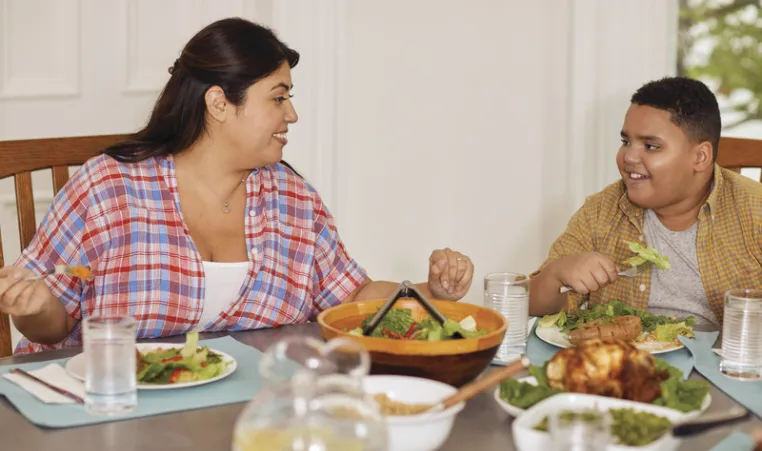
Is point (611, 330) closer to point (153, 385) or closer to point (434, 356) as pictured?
point (434, 356)

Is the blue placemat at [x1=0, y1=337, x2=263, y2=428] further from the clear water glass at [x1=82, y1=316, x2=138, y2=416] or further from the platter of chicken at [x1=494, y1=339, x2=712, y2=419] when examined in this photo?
the platter of chicken at [x1=494, y1=339, x2=712, y2=419]

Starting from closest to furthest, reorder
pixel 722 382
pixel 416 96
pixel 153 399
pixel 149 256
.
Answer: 1. pixel 153 399
2. pixel 722 382
3. pixel 149 256
4. pixel 416 96

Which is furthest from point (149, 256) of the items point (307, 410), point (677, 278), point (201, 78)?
point (677, 278)

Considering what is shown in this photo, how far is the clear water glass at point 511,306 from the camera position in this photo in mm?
1603

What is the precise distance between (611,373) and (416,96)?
83.3 inches

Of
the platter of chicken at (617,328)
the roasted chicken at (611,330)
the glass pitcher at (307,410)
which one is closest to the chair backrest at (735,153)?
the platter of chicken at (617,328)

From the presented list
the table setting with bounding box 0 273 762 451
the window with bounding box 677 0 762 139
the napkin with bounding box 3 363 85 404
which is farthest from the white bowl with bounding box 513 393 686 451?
the window with bounding box 677 0 762 139

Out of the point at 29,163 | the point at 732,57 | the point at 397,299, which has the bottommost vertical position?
the point at 397,299

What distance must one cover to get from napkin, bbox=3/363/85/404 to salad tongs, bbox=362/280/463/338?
1.37 feet

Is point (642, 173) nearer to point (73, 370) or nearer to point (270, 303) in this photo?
point (270, 303)

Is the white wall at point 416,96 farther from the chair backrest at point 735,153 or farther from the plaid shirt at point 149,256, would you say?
the plaid shirt at point 149,256

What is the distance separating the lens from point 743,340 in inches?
60.4

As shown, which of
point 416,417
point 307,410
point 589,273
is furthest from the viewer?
point 589,273

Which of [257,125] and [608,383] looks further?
[257,125]
